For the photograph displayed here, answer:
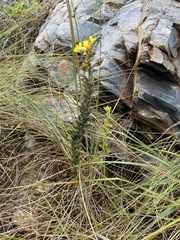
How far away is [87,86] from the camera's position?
4.33 feet

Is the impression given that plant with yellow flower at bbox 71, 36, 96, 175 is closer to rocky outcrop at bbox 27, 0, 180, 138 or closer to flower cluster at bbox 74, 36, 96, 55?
flower cluster at bbox 74, 36, 96, 55

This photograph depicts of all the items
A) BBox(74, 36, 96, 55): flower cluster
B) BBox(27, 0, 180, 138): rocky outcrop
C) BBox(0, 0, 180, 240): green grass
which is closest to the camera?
BBox(74, 36, 96, 55): flower cluster

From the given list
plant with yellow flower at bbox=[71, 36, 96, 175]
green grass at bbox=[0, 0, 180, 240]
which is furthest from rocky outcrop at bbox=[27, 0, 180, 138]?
plant with yellow flower at bbox=[71, 36, 96, 175]

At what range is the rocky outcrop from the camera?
168 cm

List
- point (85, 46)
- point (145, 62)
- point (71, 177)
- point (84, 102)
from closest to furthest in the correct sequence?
point (85, 46)
point (84, 102)
point (71, 177)
point (145, 62)

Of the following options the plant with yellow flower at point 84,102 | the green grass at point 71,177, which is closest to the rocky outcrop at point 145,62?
the green grass at point 71,177

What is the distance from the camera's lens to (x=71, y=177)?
61.2 inches

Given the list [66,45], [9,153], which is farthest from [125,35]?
[9,153]

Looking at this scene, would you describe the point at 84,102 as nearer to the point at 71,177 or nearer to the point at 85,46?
the point at 85,46

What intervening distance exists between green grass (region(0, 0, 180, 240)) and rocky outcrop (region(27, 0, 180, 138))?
0.33 feet

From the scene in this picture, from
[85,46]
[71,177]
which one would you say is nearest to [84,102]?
[85,46]

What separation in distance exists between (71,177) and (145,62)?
0.64 m

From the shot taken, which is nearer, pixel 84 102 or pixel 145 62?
pixel 84 102

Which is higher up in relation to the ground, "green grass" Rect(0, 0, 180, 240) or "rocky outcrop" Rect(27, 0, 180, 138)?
"rocky outcrop" Rect(27, 0, 180, 138)
